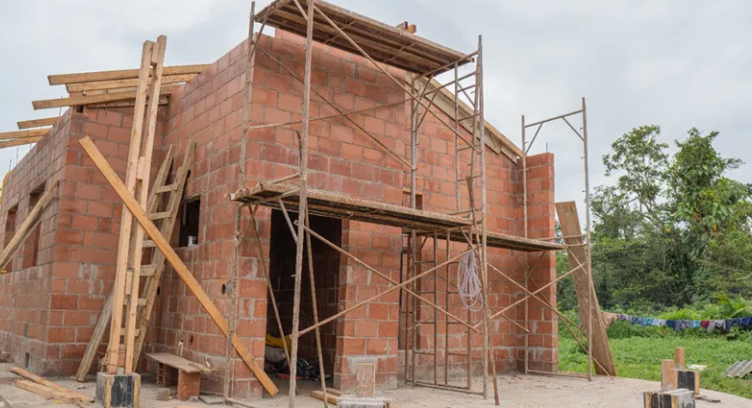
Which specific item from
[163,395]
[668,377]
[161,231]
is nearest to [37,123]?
[161,231]

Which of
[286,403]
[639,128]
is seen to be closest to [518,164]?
[286,403]

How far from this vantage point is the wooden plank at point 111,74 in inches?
335

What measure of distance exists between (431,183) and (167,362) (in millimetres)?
5083

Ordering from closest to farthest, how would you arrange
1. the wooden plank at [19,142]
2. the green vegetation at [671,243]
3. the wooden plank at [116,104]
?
the wooden plank at [116,104] < the wooden plank at [19,142] < the green vegetation at [671,243]

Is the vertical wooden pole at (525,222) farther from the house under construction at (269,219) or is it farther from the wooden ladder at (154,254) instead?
the wooden ladder at (154,254)

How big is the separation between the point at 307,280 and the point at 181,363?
361cm

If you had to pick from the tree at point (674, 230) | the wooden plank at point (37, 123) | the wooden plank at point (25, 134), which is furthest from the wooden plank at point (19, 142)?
the tree at point (674, 230)

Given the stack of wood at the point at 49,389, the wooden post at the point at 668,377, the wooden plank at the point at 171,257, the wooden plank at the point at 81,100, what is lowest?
the stack of wood at the point at 49,389

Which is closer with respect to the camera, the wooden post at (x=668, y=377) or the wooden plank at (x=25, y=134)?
the wooden post at (x=668, y=377)

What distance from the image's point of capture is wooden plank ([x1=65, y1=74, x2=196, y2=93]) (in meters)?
8.81

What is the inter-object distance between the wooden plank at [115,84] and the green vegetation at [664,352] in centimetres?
913

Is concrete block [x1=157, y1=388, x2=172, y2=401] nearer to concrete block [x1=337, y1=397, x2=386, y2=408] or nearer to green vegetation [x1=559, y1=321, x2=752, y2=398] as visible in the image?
concrete block [x1=337, y1=397, x2=386, y2=408]

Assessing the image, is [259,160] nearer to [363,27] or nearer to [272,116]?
[272,116]

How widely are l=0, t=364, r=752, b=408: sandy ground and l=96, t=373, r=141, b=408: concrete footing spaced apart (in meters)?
0.32
